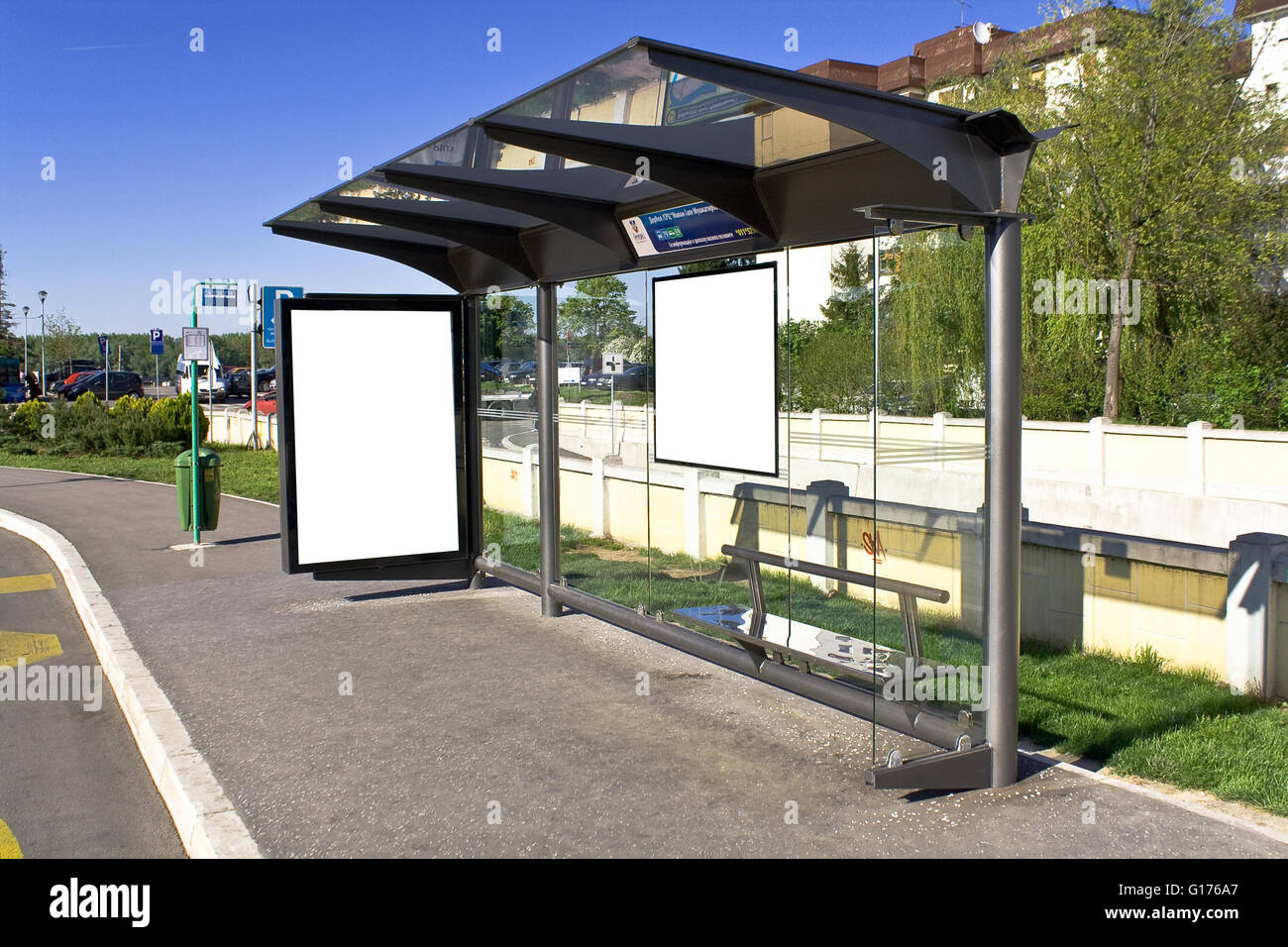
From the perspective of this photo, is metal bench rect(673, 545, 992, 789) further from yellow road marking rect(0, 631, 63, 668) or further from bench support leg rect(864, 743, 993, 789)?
yellow road marking rect(0, 631, 63, 668)

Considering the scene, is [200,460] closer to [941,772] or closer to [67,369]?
[941,772]

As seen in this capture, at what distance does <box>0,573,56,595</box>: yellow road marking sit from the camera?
417 inches

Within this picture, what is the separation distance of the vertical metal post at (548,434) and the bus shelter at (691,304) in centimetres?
2

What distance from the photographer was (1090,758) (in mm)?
5246

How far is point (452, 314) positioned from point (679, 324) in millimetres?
2847

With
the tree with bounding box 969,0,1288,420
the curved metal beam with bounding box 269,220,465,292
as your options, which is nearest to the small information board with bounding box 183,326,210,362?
the curved metal beam with bounding box 269,220,465,292

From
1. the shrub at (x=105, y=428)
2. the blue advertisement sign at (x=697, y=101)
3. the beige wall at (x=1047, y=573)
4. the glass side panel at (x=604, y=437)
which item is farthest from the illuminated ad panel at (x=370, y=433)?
the shrub at (x=105, y=428)

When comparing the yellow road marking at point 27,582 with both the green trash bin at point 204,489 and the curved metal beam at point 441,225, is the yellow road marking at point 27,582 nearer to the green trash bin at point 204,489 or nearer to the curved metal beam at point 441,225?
the green trash bin at point 204,489

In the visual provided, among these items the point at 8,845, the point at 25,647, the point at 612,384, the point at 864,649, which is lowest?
the point at 8,845

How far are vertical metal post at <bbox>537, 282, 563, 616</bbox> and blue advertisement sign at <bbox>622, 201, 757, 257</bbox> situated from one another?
1.26m

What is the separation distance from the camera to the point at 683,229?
21.7ft

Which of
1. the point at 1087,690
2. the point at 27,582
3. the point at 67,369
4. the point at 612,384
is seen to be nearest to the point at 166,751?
the point at 612,384

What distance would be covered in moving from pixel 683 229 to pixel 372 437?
11.2 ft
